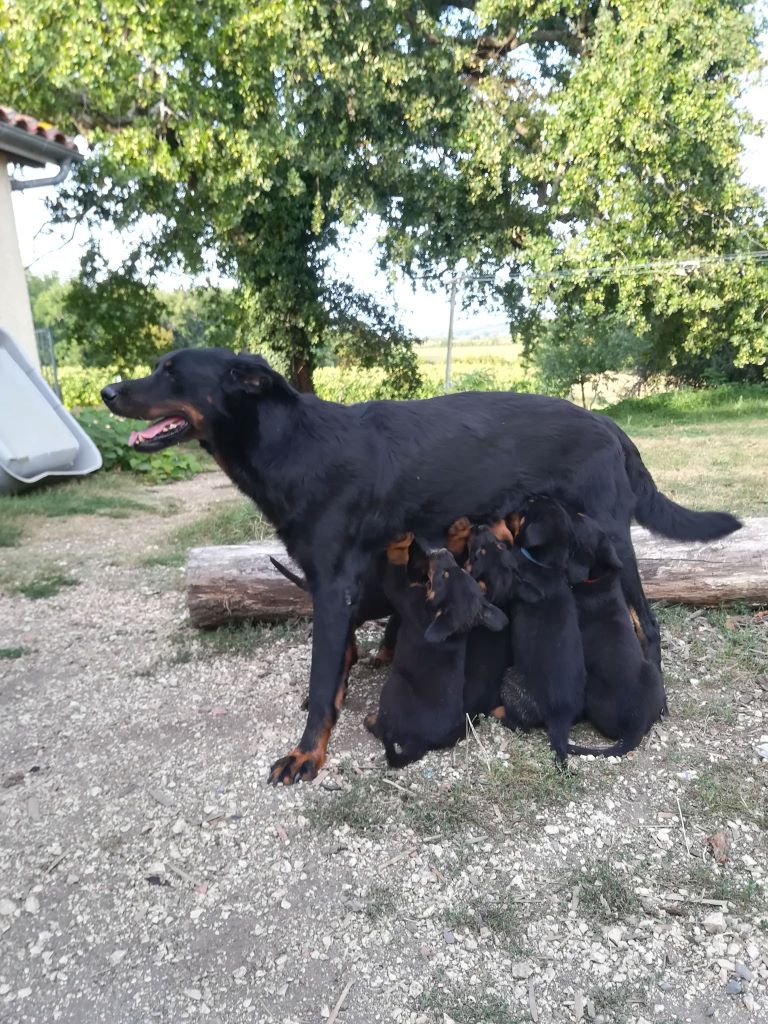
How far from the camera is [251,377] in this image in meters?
3.47

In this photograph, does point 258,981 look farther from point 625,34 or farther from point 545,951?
point 625,34

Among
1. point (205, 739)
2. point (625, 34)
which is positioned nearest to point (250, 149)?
point (625, 34)

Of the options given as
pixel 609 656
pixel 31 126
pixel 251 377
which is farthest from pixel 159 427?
pixel 31 126

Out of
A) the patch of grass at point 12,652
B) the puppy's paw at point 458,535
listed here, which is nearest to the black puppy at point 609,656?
the puppy's paw at point 458,535

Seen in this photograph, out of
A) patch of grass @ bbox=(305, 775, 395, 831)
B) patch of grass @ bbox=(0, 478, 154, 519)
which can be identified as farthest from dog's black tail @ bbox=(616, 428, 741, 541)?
patch of grass @ bbox=(0, 478, 154, 519)

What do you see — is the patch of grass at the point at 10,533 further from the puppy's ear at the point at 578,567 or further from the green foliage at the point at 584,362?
the green foliage at the point at 584,362

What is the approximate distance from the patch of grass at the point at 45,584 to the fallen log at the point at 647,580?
5.37 feet

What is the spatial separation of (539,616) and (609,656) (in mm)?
341

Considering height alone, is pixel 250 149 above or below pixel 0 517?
above

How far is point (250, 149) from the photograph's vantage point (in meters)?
12.6

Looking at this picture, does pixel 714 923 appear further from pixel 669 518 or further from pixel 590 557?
pixel 669 518

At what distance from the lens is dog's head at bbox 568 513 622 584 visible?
11.7ft

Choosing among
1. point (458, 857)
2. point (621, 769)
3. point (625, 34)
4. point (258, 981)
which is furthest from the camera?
point (625, 34)

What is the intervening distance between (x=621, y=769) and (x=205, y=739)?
73.5 inches
